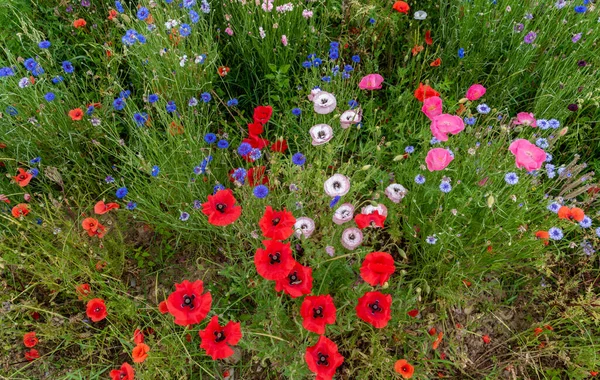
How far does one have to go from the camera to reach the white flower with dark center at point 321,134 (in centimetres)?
189

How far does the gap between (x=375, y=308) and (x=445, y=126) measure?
81cm

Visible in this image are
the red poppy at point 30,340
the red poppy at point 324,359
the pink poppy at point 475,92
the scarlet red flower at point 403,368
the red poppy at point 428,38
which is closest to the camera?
the red poppy at point 324,359

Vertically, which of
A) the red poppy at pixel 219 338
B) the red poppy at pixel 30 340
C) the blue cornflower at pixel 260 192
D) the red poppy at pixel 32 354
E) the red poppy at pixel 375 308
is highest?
the blue cornflower at pixel 260 192

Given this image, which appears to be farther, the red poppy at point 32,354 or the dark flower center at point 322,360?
the red poppy at point 32,354

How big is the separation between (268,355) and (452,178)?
1.23 m

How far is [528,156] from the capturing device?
1.70m

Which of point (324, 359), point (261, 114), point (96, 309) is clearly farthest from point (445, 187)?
point (96, 309)

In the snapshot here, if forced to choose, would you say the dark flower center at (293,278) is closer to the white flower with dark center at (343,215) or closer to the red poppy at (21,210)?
the white flower with dark center at (343,215)

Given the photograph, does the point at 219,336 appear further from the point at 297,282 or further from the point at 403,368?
the point at 403,368

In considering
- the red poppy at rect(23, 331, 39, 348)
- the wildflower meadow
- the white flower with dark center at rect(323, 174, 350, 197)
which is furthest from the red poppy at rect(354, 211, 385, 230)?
the red poppy at rect(23, 331, 39, 348)

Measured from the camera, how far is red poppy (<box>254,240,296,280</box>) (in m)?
1.57

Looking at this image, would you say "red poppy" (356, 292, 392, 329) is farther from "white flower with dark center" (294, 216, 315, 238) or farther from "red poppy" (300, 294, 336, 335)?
"white flower with dark center" (294, 216, 315, 238)

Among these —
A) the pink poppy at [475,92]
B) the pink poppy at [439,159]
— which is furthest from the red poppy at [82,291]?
the pink poppy at [475,92]

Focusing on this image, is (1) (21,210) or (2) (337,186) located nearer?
(2) (337,186)
